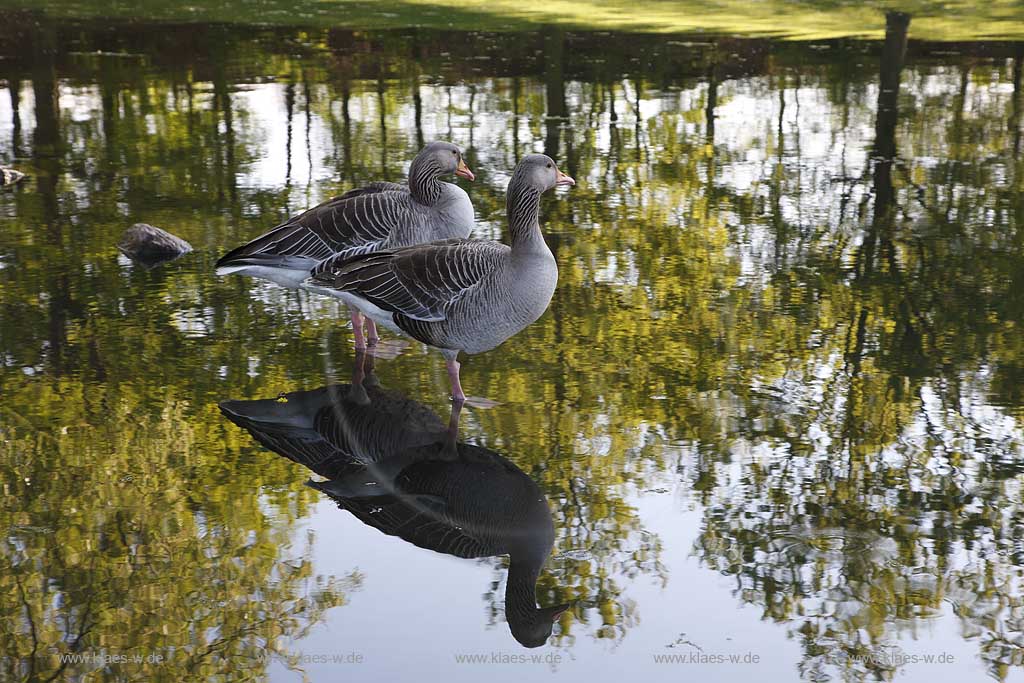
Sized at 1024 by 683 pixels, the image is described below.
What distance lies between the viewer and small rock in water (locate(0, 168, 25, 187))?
1384 centimetres

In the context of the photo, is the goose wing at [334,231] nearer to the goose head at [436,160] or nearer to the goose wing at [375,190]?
the goose wing at [375,190]

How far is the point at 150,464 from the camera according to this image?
23.3 ft

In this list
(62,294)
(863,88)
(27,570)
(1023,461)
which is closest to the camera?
(27,570)

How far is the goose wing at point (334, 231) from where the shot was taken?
8.58 metres

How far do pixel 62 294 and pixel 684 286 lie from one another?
570 cm

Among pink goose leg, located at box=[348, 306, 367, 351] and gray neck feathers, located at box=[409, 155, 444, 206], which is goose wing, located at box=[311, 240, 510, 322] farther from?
gray neck feathers, located at box=[409, 155, 444, 206]

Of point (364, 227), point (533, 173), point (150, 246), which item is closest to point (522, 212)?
point (533, 173)

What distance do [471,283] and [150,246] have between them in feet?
16.5

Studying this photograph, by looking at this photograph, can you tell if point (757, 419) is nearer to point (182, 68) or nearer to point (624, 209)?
point (624, 209)

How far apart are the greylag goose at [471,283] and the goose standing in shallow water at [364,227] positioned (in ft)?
2.42

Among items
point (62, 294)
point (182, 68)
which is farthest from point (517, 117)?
point (62, 294)

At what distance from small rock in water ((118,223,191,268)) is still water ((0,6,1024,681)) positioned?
155 mm

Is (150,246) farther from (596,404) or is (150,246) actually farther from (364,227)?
(596,404)

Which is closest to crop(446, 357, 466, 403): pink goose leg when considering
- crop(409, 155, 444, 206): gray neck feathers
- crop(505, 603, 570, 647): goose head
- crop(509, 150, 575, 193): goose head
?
crop(509, 150, 575, 193): goose head
